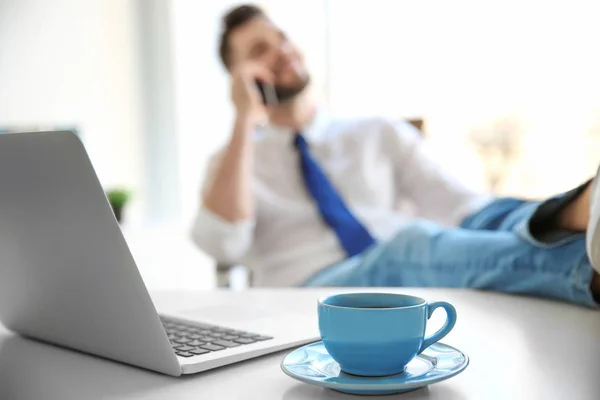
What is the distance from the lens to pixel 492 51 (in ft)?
10.1

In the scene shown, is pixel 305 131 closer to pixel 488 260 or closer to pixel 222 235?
pixel 222 235

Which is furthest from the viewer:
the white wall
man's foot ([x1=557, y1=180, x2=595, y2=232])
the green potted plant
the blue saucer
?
the white wall

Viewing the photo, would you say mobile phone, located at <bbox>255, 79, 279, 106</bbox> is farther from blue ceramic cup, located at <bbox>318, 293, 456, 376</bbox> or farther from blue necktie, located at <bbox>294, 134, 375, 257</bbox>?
blue ceramic cup, located at <bbox>318, 293, 456, 376</bbox>

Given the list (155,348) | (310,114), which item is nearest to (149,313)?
(155,348)

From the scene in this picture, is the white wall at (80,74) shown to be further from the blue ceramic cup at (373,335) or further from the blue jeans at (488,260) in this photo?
the blue ceramic cup at (373,335)

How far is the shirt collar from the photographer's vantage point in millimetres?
2023

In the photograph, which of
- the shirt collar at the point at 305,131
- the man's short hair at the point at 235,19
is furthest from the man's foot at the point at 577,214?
the man's short hair at the point at 235,19

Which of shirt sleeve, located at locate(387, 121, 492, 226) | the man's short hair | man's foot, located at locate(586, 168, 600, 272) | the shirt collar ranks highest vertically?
the man's short hair

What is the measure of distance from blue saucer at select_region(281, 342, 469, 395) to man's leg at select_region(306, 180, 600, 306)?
0.34m

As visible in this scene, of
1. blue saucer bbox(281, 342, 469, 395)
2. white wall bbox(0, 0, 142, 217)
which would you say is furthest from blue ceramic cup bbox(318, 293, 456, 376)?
white wall bbox(0, 0, 142, 217)

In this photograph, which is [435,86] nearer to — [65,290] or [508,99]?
[508,99]

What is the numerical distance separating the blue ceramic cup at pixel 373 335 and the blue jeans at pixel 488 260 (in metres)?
0.42

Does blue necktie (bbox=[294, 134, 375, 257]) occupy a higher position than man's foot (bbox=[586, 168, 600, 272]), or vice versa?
man's foot (bbox=[586, 168, 600, 272])

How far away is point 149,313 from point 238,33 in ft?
5.49
